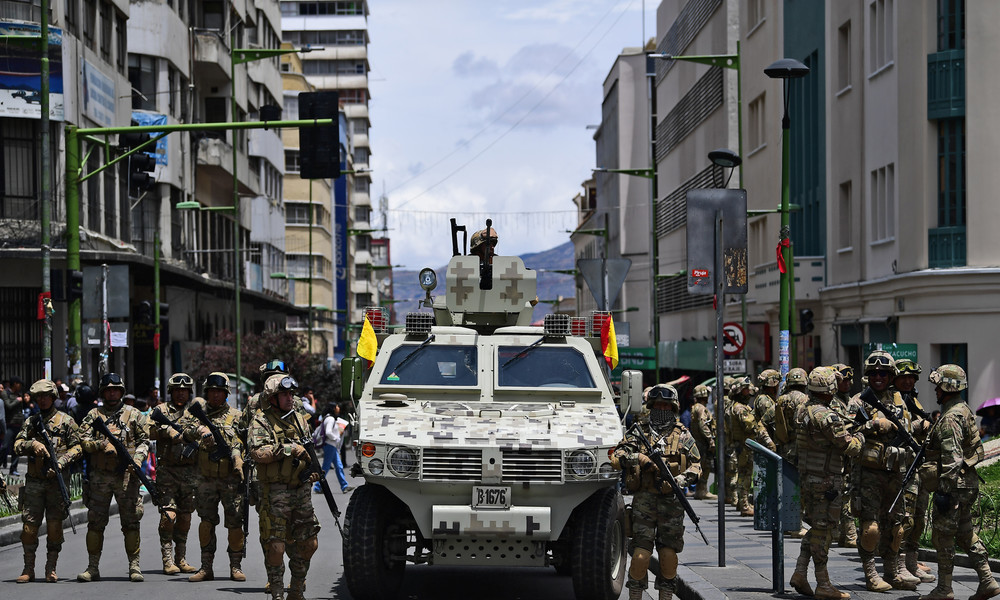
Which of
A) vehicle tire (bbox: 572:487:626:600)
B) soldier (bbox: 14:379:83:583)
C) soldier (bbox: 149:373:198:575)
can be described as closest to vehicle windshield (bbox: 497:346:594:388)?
vehicle tire (bbox: 572:487:626:600)

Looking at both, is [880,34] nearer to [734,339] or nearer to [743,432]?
[734,339]

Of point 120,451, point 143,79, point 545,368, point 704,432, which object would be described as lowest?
point 704,432

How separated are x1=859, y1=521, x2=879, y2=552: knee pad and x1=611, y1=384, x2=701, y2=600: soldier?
5.79 ft

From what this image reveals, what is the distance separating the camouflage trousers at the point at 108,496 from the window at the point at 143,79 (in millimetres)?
32810

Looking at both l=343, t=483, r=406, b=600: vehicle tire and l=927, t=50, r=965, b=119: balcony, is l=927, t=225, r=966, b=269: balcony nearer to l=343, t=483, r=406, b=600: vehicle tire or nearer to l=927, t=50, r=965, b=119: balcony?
l=927, t=50, r=965, b=119: balcony

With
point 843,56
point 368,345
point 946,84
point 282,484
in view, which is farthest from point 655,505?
point 843,56

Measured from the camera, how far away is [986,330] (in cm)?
2830

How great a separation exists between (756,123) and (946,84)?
17.3 m

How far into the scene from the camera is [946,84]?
28688mm

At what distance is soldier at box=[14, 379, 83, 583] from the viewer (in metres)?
13.9

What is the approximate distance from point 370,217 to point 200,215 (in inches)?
3777

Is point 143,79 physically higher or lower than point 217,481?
higher

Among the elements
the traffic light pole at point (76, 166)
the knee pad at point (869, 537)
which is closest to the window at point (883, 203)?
the traffic light pole at point (76, 166)

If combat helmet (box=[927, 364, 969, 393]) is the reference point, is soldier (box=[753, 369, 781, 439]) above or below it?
below
